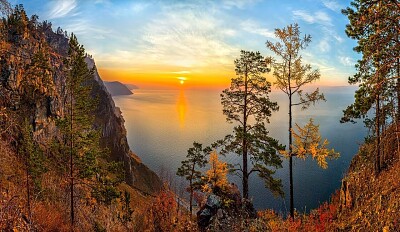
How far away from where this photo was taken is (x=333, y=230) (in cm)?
1102

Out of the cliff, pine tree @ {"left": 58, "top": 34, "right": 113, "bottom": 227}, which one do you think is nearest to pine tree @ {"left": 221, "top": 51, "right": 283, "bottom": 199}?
the cliff

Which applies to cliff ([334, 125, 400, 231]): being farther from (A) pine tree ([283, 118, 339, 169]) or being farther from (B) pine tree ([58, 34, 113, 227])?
(B) pine tree ([58, 34, 113, 227])

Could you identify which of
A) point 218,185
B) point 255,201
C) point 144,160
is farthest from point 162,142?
point 218,185

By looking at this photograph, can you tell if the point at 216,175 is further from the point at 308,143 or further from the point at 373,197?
the point at 373,197

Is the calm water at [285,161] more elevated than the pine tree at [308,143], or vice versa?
the pine tree at [308,143]

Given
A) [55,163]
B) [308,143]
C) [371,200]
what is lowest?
[55,163]

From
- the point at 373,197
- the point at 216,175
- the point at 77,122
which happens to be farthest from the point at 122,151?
the point at 373,197

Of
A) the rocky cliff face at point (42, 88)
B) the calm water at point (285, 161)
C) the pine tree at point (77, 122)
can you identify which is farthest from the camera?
the calm water at point (285, 161)

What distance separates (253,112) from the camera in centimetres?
1948

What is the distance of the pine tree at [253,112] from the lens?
60.5ft

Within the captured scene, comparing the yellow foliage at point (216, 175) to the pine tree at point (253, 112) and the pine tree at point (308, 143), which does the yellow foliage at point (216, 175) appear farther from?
the pine tree at point (308, 143)

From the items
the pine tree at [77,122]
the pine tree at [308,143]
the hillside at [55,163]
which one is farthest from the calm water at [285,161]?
the pine tree at [77,122]

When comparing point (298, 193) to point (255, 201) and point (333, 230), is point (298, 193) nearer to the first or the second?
point (255, 201)

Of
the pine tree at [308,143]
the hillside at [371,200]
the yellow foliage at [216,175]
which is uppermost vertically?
the pine tree at [308,143]
